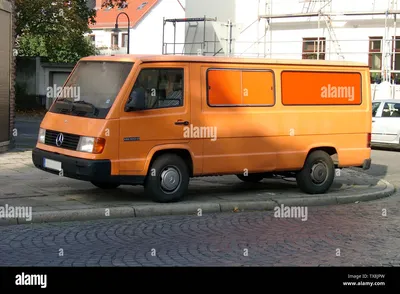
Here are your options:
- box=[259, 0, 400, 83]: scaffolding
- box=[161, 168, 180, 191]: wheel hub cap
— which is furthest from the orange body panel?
box=[259, 0, 400, 83]: scaffolding

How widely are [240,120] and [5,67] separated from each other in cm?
776

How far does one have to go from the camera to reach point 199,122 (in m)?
10.8

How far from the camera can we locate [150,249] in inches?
310

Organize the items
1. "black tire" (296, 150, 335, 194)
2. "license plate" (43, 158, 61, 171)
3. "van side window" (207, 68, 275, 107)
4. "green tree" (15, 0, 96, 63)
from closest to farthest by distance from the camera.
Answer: "license plate" (43, 158, 61, 171) < "van side window" (207, 68, 275, 107) < "black tire" (296, 150, 335, 194) < "green tree" (15, 0, 96, 63)

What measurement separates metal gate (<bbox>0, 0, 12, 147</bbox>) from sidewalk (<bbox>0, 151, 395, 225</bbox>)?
2.31m

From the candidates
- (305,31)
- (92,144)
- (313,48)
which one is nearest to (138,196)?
(92,144)

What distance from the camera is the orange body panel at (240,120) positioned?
10.2 m

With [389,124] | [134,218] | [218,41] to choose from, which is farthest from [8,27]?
[218,41]

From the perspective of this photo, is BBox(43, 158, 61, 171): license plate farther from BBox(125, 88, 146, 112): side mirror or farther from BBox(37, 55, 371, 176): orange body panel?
BBox(125, 88, 146, 112): side mirror

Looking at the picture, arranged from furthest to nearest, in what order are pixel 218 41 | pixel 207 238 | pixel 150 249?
pixel 218 41, pixel 207 238, pixel 150 249

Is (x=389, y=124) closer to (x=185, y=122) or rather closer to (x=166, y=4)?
(x=185, y=122)

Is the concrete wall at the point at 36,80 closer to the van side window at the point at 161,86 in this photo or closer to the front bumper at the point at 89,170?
the van side window at the point at 161,86

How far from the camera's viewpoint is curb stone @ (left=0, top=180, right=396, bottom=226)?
937 centimetres

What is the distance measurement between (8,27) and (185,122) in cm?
783
